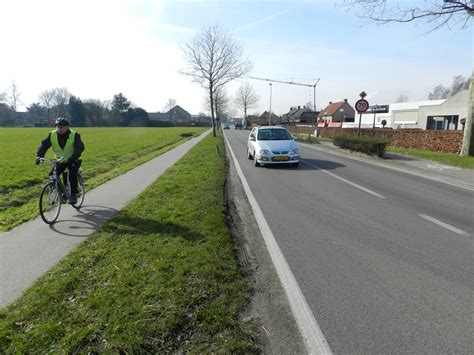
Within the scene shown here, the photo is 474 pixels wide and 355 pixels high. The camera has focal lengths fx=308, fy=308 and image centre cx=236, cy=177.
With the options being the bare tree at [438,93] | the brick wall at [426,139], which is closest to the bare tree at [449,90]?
the bare tree at [438,93]

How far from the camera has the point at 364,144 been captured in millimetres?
16828

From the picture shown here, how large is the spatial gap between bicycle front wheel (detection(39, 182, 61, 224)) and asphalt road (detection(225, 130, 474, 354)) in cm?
400

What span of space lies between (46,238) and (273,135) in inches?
401

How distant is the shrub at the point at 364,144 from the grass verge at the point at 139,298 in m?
13.1

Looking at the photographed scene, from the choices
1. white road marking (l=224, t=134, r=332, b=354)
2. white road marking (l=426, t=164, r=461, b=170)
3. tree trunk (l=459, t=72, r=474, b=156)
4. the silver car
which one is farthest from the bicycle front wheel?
tree trunk (l=459, t=72, r=474, b=156)

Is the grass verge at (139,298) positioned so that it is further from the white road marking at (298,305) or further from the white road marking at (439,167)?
the white road marking at (439,167)

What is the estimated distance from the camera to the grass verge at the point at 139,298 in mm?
2535

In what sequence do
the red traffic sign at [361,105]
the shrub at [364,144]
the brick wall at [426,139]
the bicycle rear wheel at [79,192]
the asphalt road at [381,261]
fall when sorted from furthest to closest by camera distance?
the red traffic sign at [361,105], the brick wall at [426,139], the shrub at [364,144], the bicycle rear wheel at [79,192], the asphalt road at [381,261]

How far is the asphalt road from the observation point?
269 cm

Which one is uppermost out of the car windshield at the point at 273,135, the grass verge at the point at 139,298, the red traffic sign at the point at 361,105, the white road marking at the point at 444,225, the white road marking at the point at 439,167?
the red traffic sign at the point at 361,105

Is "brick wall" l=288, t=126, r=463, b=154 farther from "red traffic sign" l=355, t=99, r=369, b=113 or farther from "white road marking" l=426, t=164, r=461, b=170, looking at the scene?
"white road marking" l=426, t=164, r=461, b=170

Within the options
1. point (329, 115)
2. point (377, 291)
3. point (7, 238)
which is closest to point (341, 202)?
point (377, 291)

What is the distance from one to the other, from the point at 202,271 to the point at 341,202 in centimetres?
441

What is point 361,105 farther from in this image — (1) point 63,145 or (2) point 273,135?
(1) point 63,145
